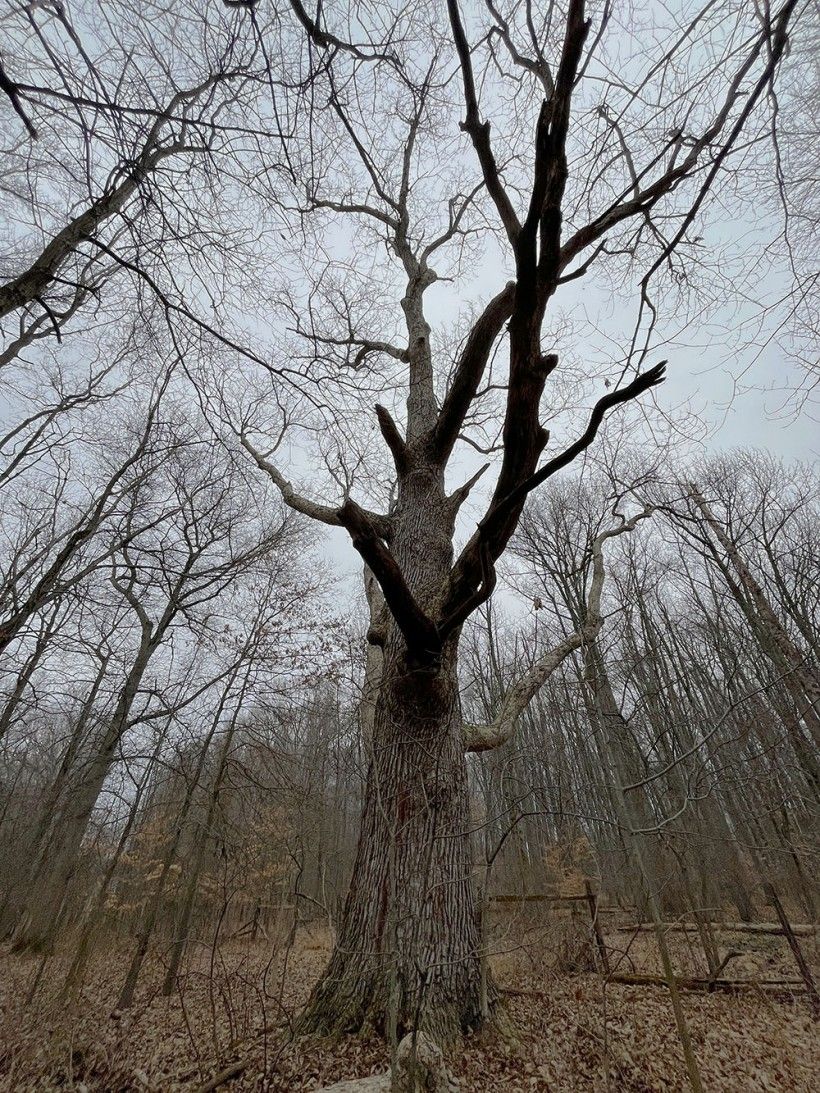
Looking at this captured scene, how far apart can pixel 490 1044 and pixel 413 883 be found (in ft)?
2.89

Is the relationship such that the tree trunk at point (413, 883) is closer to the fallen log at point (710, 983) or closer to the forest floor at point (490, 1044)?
the forest floor at point (490, 1044)

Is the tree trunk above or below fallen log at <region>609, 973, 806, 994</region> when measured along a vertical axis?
above

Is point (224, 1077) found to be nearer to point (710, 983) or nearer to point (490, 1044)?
point (490, 1044)

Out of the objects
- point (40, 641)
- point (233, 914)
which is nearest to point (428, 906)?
point (40, 641)

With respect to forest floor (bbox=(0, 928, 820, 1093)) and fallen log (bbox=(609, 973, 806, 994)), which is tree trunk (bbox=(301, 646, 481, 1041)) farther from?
fallen log (bbox=(609, 973, 806, 994))

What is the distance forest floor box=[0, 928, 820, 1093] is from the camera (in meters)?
2.37

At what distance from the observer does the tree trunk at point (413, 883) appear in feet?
8.05

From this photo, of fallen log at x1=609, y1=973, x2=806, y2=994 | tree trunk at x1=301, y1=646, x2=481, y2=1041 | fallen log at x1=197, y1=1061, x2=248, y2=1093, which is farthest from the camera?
fallen log at x1=609, y1=973, x2=806, y2=994

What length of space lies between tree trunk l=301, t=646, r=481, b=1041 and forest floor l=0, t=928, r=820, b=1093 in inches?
6.8

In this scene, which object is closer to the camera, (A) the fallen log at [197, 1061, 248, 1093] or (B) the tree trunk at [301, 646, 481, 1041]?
(A) the fallen log at [197, 1061, 248, 1093]

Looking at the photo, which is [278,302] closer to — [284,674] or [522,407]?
[522,407]

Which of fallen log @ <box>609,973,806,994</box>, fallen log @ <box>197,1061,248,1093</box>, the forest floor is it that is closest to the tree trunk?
the forest floor

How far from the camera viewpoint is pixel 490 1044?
98.6 inches

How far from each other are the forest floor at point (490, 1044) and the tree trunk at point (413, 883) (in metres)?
0.17
